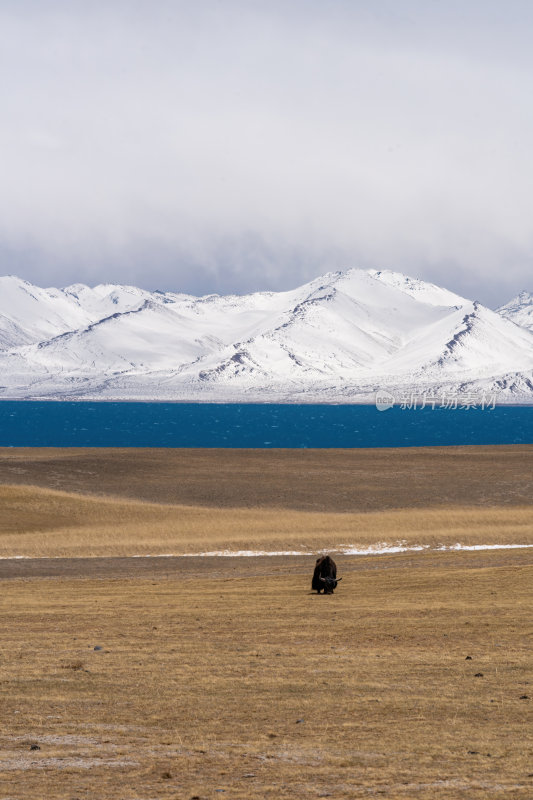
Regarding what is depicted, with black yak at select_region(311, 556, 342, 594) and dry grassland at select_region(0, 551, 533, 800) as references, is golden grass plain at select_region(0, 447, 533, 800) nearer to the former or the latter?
dry grassland at select_region(0, 551, 533, 800)

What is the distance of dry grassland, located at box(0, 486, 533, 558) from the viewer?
36.8m

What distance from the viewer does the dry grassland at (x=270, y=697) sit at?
8977 mm

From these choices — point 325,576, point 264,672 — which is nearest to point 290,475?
point 325,576

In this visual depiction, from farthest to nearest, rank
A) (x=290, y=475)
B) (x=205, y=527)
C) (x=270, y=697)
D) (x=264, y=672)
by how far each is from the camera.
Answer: (x=290, y=475) → (x=205, y=527) → (x=264, y=672) → (x=270, y=697)

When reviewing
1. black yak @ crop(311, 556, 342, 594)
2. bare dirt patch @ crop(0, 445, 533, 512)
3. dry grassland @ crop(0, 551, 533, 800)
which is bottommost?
dry grassland @ crop(0, 551, 533, 800)

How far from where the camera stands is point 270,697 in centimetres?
1234

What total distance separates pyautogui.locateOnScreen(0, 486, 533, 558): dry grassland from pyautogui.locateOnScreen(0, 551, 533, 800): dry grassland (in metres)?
14.5

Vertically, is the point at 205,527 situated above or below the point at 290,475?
below

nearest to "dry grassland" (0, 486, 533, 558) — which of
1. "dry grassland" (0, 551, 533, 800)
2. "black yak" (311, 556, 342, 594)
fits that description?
"black yak" (311, 556, 342, 594)

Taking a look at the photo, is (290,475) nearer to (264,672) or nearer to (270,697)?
(264,672)

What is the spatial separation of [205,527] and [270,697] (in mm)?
28744

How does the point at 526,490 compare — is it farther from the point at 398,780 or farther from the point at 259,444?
the point at 259,444

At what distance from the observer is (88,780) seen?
891 cm

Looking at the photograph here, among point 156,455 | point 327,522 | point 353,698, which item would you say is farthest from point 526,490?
Answer: point 353,698
